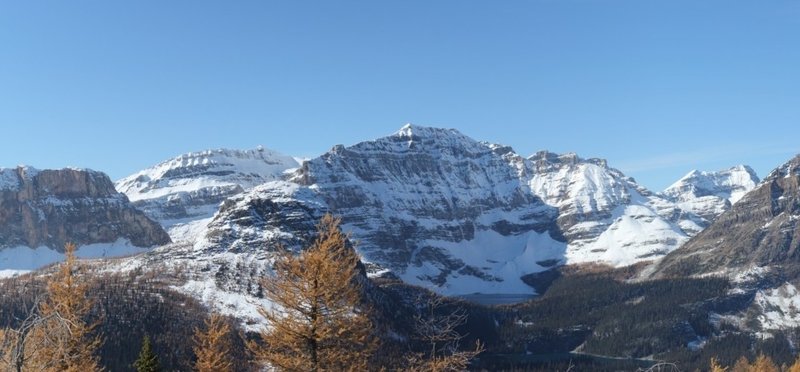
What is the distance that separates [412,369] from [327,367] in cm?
305

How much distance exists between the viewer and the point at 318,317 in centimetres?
2694

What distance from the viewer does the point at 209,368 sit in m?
53.3

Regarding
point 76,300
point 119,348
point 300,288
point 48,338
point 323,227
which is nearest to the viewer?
point 48,338

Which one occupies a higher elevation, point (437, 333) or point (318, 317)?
point (318, 317)

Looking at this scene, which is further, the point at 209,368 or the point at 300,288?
the point at 209,368

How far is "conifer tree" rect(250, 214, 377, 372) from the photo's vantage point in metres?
26.8

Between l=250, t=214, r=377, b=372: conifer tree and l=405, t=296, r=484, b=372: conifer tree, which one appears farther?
l=250, t=214, r=377, b=372: conifer tree

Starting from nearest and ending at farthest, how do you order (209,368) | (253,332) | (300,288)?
1. (300,288)
2. (209,368)
3. (253,332)

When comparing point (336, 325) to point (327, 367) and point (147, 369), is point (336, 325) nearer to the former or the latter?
point (327, 367)

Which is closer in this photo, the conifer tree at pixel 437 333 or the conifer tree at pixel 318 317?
the conifer tree at pixel 437 333

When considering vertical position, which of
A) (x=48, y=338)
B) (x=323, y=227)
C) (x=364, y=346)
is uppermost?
(x=323, y=227)

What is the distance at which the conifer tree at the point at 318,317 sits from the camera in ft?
87.9

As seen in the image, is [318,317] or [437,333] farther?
[318,317]

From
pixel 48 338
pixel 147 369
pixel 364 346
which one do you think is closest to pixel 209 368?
pixel 147 369
